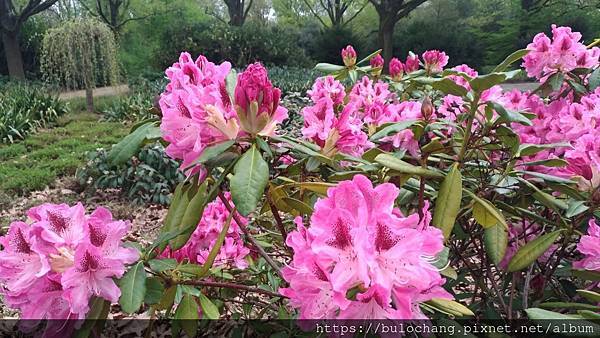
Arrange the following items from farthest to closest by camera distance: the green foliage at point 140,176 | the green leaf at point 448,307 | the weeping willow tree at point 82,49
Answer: the weeping willow tree at point 82,49 < the green foliage at point 140,176 < the green leaf at point 448,307

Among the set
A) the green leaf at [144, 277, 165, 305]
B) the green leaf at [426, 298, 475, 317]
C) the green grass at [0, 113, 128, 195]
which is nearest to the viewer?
the green leaf at [426, 298, 475, 317]

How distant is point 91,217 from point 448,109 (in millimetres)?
1000

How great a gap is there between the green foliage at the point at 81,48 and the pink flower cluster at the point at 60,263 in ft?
28.2

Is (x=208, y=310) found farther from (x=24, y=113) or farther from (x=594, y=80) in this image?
(x=24, y=113)

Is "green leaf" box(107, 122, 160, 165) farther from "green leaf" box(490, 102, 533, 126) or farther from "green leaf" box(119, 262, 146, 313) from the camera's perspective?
"green leaf" box(490, 102, 533, 126)

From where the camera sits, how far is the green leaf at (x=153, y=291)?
2.48 ft

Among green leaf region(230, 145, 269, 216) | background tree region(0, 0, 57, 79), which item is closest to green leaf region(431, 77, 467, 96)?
green leaf region(230, 145, 269, 216)

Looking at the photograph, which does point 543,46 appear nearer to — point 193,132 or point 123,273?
point 193,132

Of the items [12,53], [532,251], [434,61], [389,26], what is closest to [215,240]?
[532,251]

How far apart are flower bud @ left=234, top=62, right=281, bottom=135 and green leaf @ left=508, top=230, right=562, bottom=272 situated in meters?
0.49

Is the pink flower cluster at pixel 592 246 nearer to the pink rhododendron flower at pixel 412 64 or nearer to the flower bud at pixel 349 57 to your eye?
the flower bud at pixel 349 57

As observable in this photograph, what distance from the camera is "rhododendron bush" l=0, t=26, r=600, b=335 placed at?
0.56 metres

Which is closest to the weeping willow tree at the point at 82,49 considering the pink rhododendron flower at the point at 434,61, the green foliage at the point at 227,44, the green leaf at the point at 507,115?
the green foliage at the point at 227,44

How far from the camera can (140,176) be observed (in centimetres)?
397
